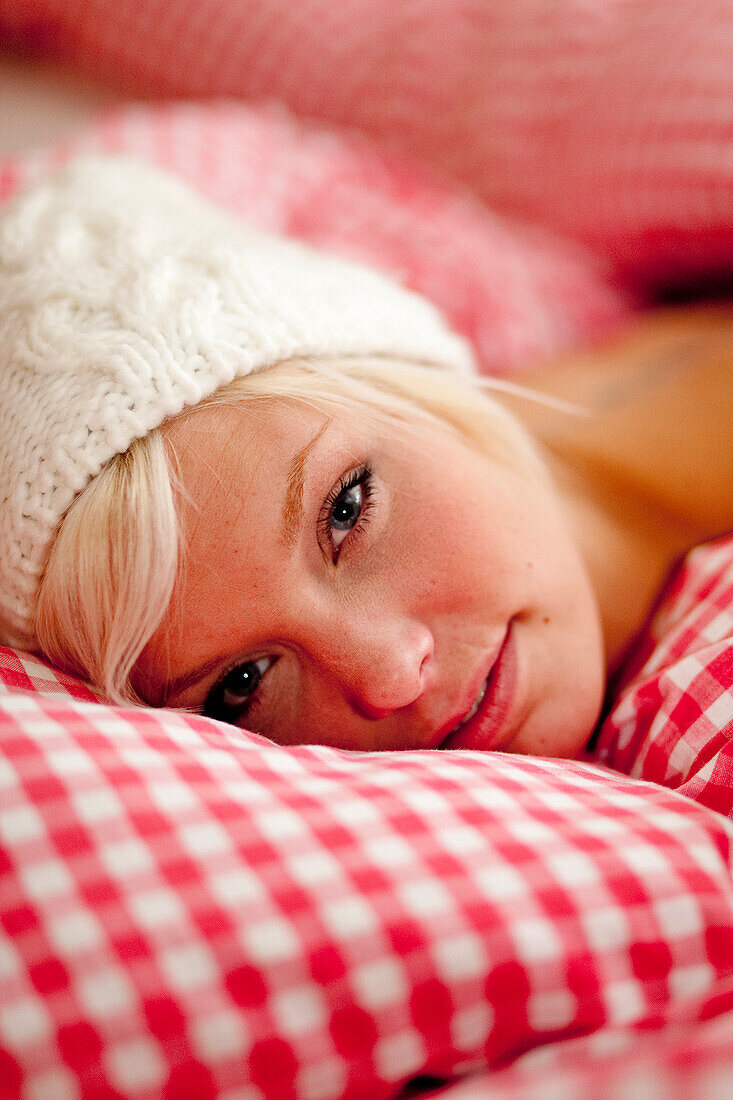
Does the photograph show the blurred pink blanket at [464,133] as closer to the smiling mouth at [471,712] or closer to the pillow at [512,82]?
the pillow at [512,82]

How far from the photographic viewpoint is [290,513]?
2.47 feet

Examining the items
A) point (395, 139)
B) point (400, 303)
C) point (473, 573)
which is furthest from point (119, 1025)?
point (395, 139)

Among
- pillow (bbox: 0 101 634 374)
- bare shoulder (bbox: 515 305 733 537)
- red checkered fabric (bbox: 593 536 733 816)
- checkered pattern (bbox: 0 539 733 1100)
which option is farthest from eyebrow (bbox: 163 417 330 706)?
pillow (bbox: 0 101 634 374)

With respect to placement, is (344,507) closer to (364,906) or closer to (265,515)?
(265,515)

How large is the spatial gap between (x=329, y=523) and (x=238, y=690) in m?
0.19

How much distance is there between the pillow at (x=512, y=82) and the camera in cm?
138

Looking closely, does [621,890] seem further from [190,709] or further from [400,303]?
[400,303]

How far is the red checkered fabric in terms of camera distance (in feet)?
2.29

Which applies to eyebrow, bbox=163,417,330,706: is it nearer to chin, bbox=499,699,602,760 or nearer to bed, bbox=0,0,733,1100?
bed, bbox=0,0,733,1100

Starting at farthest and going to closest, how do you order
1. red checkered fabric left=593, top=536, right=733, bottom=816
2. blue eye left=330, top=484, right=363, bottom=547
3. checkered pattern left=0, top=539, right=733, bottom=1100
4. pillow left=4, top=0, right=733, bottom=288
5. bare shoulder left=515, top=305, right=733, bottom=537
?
1. pillow left=4, top=0, right=733, bottom=288
2. bare shoulder left=515, top=305, right=733, bottom=537
3. blue eye left=330, top=484, right=363, bottom=547
4. red checkered fabric left=593, top=536, right=733, bottom=816
5. checkered pattern left=0, top=539, right=733, bottom=1100

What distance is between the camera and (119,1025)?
0.48 m

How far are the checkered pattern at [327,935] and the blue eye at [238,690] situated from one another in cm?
23

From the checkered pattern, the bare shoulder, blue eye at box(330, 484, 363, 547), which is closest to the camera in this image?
the checkered pattern

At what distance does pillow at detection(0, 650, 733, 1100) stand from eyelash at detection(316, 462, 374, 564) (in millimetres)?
269
